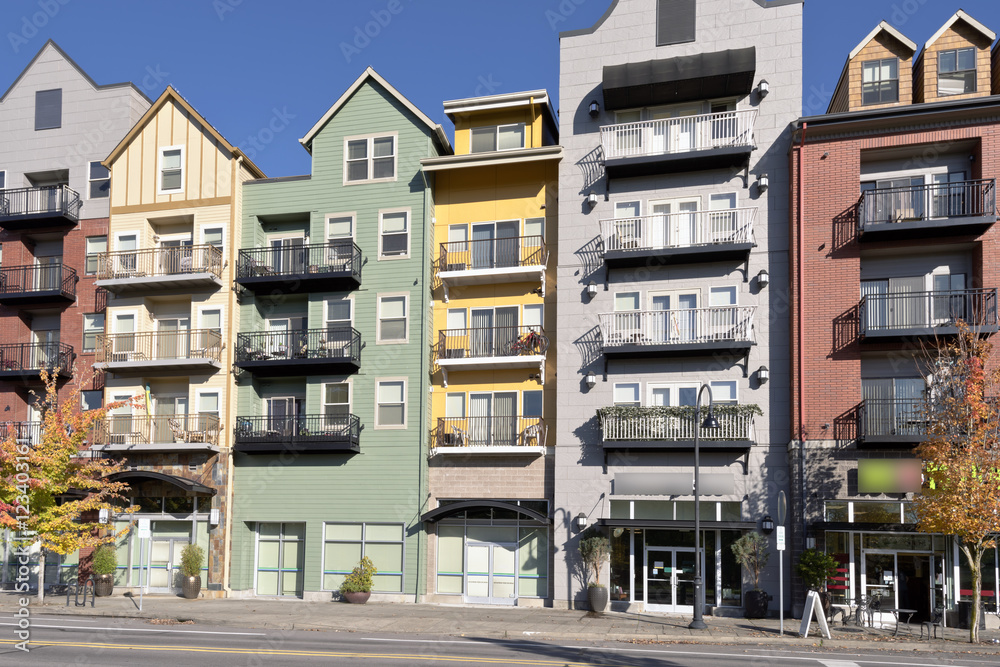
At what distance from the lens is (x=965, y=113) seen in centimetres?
2667

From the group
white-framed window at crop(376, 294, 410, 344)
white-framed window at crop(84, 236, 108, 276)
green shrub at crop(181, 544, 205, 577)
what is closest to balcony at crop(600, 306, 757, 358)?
white-framed window at crop(376, 294, 410, 344)

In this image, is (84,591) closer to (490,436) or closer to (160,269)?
(160,269)

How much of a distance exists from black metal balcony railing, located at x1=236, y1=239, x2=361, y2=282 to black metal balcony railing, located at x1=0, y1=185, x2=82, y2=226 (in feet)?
27.6

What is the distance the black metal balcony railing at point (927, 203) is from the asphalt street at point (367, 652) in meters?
13.2

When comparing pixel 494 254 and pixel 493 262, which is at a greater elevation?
pixel 494 254

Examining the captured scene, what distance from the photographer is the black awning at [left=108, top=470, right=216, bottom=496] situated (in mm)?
30703

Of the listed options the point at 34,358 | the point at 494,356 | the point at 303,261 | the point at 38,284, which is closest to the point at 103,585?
the point at 34,358

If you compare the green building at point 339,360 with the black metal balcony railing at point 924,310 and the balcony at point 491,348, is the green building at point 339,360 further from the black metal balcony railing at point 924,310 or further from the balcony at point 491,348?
the black metal balcony railing at point 924,310

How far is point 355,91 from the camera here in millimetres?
33469

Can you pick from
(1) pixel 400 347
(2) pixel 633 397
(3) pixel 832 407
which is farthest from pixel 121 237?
(3) pixel 832 407

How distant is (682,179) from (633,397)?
25.2 feet

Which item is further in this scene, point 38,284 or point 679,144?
point 38,284

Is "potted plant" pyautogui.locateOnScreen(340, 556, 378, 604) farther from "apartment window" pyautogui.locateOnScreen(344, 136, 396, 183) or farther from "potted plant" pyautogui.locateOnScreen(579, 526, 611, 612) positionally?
"apartment window" pyautogui.locateOnScreen(344, 136, 396, 183)

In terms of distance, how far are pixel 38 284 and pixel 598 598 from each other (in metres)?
25.7
